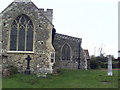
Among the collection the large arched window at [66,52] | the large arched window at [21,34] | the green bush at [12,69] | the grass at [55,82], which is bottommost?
the grass at [55,82]

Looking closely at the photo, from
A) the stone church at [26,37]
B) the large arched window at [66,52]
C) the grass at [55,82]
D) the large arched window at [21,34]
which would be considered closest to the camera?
the grass at [55,82]

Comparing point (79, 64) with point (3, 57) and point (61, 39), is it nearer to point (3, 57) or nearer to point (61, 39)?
point (61, 39)

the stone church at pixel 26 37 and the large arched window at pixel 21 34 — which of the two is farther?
the large arched window at pixel 21 34

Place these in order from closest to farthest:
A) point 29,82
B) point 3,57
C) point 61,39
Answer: point 29,82, point 3,57, point 61,39

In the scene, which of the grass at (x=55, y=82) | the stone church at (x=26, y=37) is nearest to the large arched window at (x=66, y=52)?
the stone church at (x=26, y=37)

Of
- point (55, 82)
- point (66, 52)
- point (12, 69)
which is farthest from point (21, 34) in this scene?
point (66, 52)

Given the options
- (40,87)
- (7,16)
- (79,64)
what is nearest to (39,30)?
(7,16)

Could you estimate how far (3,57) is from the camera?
21.4 m

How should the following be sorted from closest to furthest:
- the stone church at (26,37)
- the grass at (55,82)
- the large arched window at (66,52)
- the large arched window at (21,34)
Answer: the grass at (55,82) < the stone church at (26,37) < the large arched window at (21,34) < the large arched window at (66,52)

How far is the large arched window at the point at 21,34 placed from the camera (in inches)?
912

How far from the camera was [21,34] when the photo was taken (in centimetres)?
2339

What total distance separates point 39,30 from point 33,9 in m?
2.67

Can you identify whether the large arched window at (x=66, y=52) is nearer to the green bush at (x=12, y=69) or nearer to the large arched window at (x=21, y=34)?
the large arched window at (x=21, y=34)

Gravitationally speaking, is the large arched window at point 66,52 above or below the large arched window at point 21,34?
below
